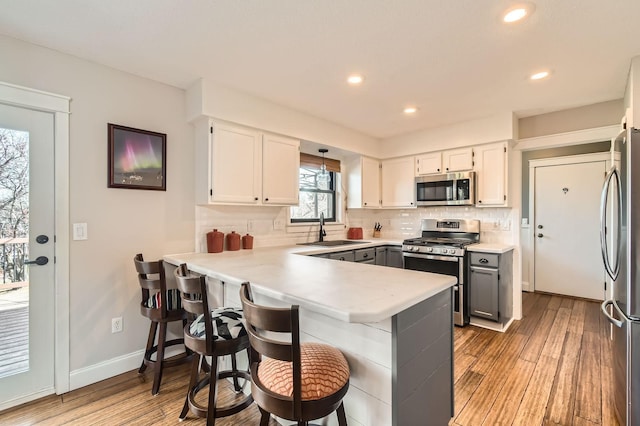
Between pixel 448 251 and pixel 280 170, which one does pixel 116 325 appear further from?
pixel 448 251

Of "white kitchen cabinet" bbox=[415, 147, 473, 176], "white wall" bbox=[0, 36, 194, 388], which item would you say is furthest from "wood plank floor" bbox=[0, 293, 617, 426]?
"white kitchen cabinet" bbox=[415, 147, 473, 176]

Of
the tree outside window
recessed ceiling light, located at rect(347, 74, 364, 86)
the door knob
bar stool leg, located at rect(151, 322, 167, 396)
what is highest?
recessed ceiling light, located at rect(347, 74, 364, 86)

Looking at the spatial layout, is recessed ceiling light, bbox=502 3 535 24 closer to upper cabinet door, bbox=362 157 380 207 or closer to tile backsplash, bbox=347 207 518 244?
tile backsplash, bbox=347 207 518 244

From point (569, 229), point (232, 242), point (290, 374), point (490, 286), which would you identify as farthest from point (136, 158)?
point (569, 229)

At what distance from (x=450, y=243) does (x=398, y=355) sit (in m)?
2.74

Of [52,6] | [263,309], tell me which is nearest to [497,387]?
[263,309]

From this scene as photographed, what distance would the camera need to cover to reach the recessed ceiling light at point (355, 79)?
8.46 ft

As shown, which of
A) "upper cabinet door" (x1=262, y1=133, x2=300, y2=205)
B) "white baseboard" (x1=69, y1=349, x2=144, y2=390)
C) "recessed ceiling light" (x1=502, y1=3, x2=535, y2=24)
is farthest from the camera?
"upper cabinet door" (x1=262, y1=133, x2=300, y2=205)

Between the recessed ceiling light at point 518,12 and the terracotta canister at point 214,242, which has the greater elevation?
the recessed ceiling light at point 518,12

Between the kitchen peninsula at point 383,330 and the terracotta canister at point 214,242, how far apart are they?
1.11 meters

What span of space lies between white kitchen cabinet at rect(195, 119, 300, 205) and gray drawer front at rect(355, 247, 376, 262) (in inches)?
41.7

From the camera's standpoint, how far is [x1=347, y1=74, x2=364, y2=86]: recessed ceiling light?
2578 mm

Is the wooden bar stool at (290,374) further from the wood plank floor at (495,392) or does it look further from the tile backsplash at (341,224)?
the tile backsplash at (341,224)

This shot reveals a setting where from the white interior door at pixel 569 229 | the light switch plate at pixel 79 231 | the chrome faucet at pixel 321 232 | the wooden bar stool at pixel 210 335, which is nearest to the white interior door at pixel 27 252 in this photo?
the light switch plate at pixel 79 231
